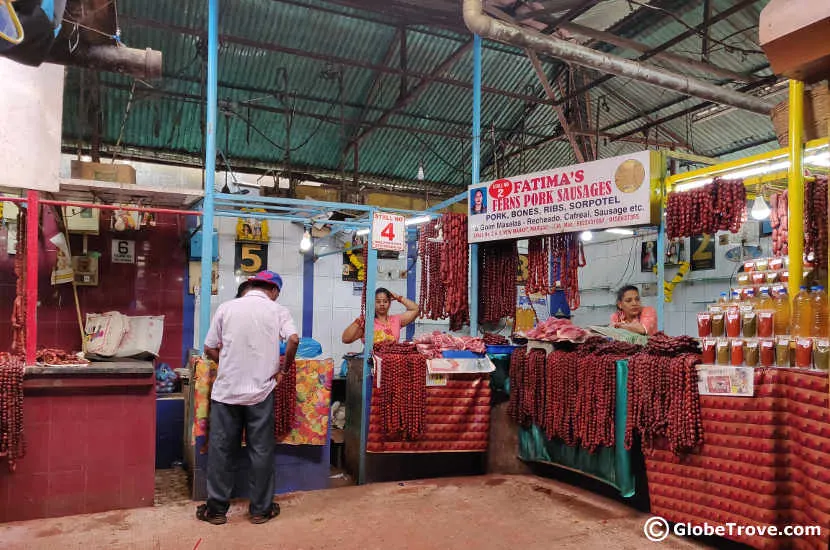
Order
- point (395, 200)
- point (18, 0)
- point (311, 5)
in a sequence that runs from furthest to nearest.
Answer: point (395, 200) → point (311, 5) → point (18, 0)

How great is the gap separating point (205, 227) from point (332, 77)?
15.3ft

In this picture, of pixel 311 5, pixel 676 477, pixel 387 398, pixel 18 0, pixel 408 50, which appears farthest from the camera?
pixel 408 50

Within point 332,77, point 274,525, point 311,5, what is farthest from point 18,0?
point 332,77

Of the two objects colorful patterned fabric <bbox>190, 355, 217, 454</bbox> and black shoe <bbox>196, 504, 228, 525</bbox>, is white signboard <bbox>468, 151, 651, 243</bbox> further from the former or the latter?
black shoe <bbox>196, 504, 228, 525</bbox>

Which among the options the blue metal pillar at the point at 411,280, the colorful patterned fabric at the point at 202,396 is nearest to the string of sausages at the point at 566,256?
the colorful patterned fabric at the point at 202,396

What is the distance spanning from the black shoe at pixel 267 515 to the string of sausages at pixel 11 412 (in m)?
1.80

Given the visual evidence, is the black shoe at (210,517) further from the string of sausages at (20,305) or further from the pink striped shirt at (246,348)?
the string of sausages at (20,305)

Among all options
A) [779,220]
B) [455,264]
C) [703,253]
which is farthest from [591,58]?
[703,253]

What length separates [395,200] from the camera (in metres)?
9.93

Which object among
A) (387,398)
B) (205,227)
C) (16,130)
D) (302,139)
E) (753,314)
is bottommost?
(387,398)

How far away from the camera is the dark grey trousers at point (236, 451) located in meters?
4.57

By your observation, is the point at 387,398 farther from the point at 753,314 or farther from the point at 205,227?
the point at 753,314

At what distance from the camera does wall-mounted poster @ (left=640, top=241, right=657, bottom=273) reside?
12.2m

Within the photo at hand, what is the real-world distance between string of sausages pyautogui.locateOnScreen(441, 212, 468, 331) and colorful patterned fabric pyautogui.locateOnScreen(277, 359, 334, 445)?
1859mm
